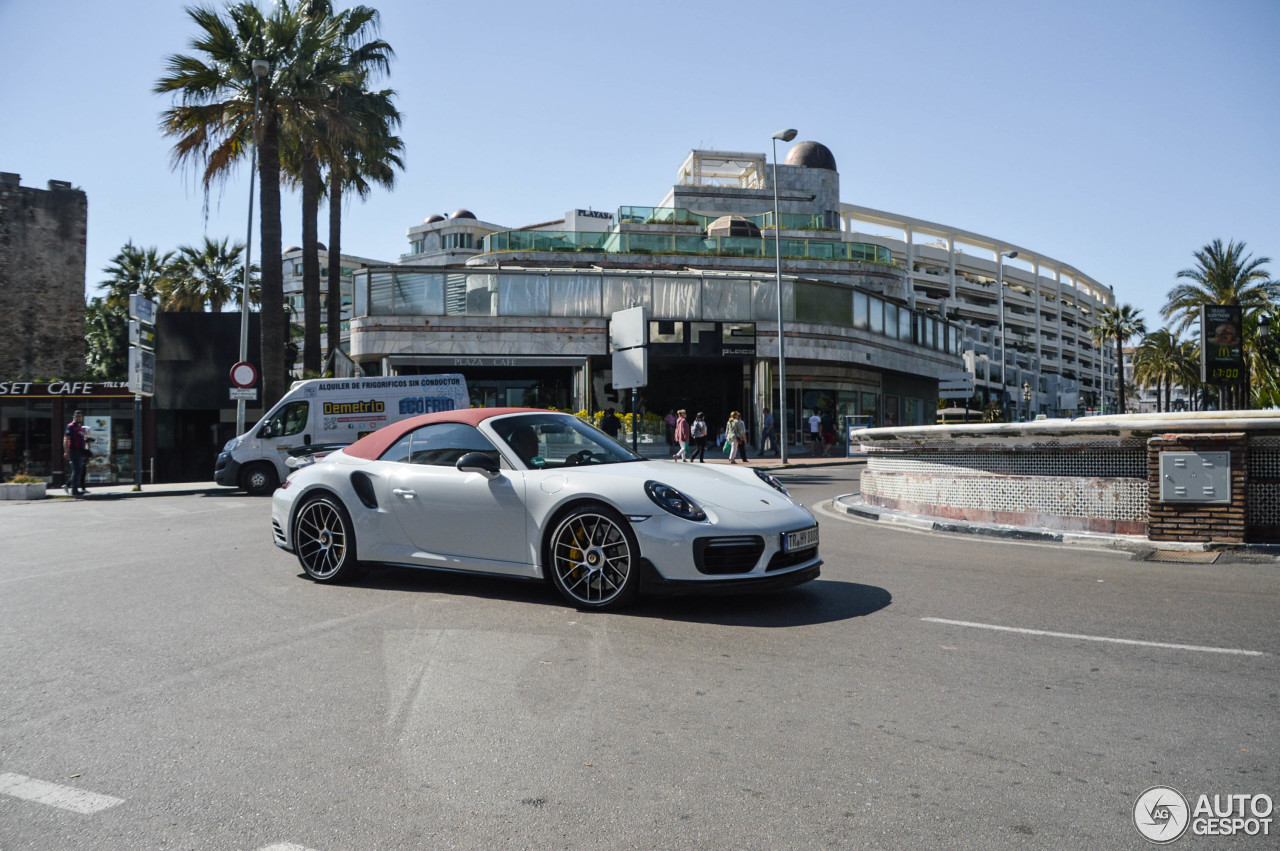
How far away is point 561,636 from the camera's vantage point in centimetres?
504

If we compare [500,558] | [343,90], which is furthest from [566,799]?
[343,90]

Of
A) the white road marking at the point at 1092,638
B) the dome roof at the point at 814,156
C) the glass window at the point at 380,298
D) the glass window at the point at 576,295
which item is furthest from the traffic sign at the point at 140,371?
the dome roof at the point at 814,156

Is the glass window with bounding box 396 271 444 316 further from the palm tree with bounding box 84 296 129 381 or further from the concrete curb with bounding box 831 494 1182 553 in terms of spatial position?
the concrete curb with bounding box 831 494 1182 553

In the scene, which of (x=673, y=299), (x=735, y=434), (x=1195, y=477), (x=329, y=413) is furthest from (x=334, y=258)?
(x=1195, y=477)

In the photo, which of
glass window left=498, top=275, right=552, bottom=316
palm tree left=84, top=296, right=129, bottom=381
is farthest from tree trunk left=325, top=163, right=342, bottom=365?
palm tree left=84, top=296, right=129, bottom=381

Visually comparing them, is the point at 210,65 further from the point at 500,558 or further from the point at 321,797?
the point at 321,797

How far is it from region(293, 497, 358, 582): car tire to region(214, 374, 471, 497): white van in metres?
11.1

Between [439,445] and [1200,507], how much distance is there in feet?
24.1

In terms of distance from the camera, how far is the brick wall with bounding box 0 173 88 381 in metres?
42.0

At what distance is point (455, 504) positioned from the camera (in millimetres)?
6238

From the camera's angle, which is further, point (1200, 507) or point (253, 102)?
point (253, 102)

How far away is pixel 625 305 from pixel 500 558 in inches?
1210

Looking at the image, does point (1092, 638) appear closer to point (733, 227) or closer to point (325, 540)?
point (325, 540)

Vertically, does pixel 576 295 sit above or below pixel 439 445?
above
